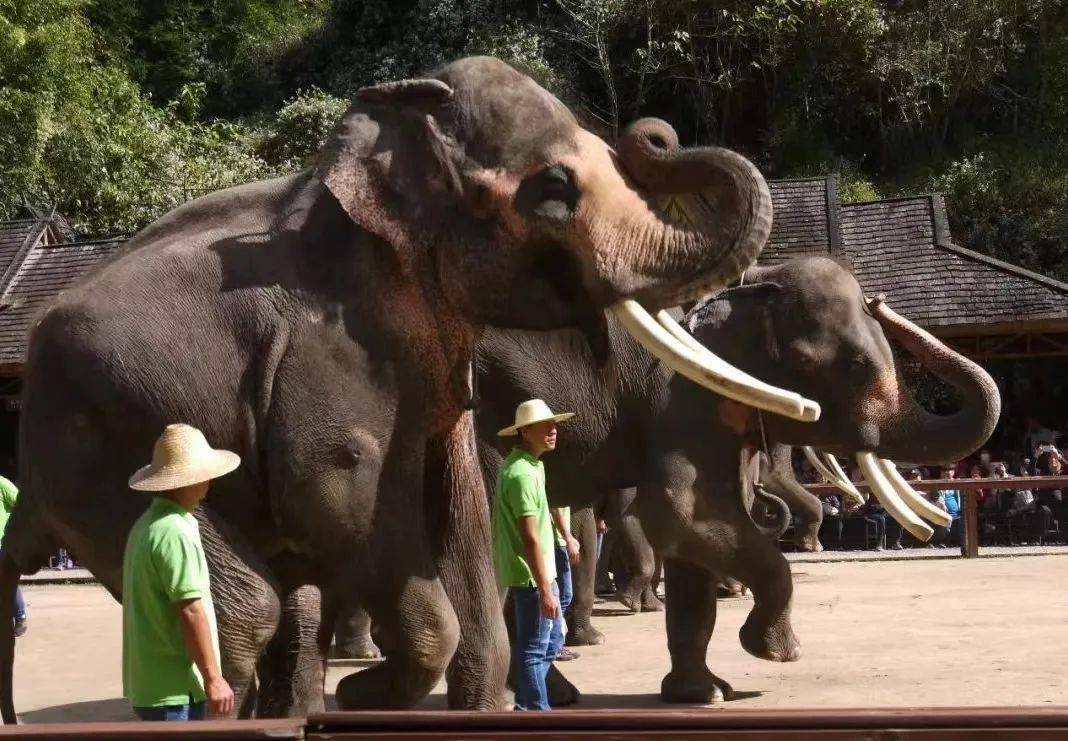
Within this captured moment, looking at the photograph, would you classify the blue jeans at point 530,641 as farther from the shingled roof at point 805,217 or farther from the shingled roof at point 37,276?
the shingled roof at point 37,276

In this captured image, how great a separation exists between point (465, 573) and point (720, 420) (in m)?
2.60

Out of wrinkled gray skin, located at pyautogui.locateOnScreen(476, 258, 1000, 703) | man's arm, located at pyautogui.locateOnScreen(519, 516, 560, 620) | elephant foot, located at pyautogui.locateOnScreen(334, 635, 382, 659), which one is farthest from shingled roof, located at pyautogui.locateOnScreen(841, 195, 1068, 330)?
man's arm, located at pyautogui.locateOnScreen(519, 516, 560, 620)

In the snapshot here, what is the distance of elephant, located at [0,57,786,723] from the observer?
4465 millimetres

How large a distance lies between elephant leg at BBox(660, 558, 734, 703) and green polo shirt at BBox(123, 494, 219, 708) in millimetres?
3426

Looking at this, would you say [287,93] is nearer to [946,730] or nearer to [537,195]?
[537,195]

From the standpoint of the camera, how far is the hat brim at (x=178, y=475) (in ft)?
13.1

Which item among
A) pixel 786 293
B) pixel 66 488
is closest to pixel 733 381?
pixel 66 488

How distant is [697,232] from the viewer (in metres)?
4.66

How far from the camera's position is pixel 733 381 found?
461cm

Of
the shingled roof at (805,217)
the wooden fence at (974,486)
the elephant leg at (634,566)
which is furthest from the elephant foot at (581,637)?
the shingled roof at (805,217)

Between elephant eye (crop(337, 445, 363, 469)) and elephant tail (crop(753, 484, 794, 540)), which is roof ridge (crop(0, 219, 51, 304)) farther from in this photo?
elephant eye (crop(337, 445, 363, 469))

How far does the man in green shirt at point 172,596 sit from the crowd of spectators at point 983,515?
1299cm

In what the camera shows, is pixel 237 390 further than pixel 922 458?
No

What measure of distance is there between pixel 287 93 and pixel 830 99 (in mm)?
12144
